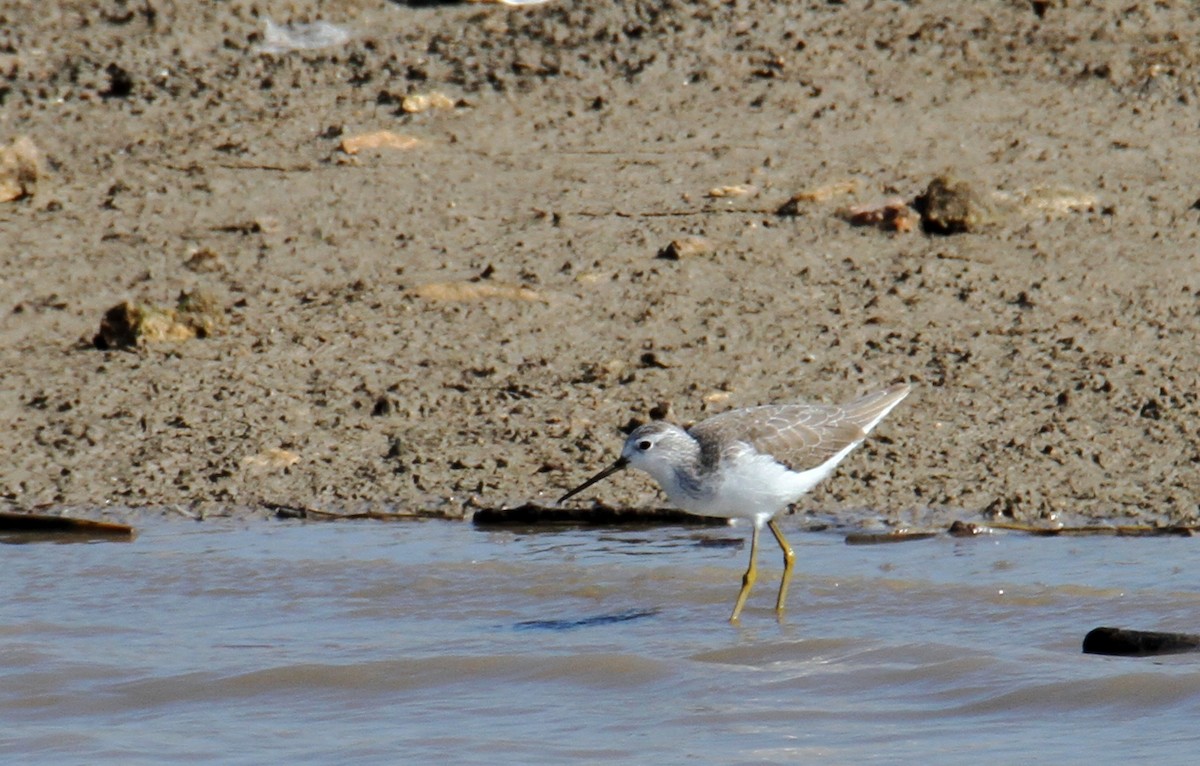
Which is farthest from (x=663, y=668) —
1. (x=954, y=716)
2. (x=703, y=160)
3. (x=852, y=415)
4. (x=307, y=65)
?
(x=307, y=65)

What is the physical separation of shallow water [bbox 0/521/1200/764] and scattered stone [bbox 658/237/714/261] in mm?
1886

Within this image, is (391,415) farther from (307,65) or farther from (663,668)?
(307,65)

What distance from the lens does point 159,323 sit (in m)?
9.01

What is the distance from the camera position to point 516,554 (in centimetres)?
757

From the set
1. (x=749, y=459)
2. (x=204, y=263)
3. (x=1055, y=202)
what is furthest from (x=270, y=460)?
(x=1055, y=202)

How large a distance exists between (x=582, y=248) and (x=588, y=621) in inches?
114

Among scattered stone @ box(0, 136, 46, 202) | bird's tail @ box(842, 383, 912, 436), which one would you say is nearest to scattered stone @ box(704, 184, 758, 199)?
bird's tail @ box(842, 383, 912, 436)

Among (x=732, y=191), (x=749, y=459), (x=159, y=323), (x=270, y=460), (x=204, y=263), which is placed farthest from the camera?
(x=732, y=191)

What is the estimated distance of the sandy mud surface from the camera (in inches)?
325

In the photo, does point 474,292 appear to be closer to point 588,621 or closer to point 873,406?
point 873,406

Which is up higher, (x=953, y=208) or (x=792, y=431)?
(x=953, y=208)

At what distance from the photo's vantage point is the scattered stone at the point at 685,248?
9.39m

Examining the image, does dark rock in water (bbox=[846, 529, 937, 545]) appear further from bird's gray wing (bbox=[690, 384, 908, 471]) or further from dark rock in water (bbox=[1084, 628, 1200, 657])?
dark rock in water (bbox=[1084, 628, 1200, 657])

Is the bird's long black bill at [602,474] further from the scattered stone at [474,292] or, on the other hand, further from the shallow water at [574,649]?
the scattered stone at [474,292]
